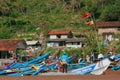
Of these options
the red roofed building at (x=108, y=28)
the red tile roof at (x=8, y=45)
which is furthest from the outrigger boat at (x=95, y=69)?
the red roofed building at (x=108, y=28)

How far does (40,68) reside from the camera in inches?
858

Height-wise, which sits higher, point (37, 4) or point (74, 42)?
point (37, 4)

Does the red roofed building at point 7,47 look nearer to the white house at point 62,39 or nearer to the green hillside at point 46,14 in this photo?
the white house at point 62,39

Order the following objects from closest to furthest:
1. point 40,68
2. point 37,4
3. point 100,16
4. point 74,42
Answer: point 40,68 → point 74,42 → point 100,16 → point 37,4

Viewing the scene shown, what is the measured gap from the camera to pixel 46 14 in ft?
232

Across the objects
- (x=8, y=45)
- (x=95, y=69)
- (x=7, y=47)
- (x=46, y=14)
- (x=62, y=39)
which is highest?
(x=46, y=14)

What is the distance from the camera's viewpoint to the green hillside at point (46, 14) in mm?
60916

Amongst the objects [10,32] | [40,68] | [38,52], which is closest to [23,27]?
[10,32]

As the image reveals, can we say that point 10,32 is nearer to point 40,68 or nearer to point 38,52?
point 38,52

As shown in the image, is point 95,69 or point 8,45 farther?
point 8,45

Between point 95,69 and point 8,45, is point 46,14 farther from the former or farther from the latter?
point 95,69

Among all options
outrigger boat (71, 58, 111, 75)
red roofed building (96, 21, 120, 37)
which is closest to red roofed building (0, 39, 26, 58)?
red roofed building (96, 21, 120, 37)

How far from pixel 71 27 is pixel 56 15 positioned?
888cm

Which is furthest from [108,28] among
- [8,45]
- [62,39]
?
[8,45]
